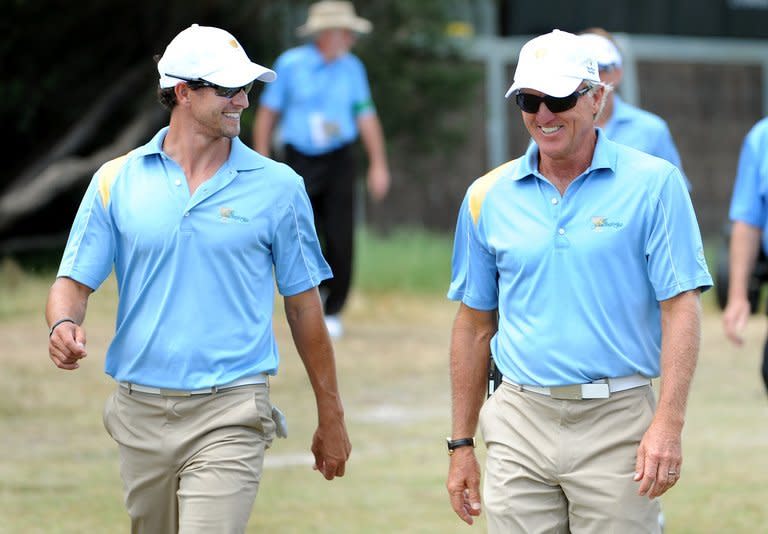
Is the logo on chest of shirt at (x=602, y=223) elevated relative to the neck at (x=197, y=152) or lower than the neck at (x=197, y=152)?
lower

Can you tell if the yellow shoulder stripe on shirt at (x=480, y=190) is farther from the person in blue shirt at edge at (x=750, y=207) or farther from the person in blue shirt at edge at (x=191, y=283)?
the person in blue shirt at edge at (x=750, y=207)

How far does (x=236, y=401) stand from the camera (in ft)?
15.7

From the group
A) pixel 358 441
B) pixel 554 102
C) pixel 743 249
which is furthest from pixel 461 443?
pixel 358 441

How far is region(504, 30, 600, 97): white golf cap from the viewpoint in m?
4.51

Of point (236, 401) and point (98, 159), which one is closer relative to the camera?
point (236, 401)

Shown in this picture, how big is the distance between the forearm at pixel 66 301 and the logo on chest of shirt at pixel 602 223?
1.55m

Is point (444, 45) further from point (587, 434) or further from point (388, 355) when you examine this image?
point (587, 434)

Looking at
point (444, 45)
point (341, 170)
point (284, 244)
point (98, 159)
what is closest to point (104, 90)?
point (98, 159)

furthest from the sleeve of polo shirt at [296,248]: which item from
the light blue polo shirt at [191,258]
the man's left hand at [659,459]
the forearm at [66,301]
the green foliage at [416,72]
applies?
the green foliage at [416,72]

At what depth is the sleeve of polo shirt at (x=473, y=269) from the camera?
482cm

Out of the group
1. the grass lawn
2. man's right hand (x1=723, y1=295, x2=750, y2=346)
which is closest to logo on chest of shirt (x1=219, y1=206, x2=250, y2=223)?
the grass lawn

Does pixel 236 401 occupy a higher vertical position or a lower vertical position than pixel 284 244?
lower

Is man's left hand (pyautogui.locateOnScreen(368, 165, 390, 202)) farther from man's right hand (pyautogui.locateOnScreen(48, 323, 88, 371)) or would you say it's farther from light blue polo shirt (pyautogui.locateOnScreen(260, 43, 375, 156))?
man's right hand (pyautogui.locateOnScreen(48, 323, 88, 371))

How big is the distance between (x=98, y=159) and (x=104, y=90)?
1110 millimetres
